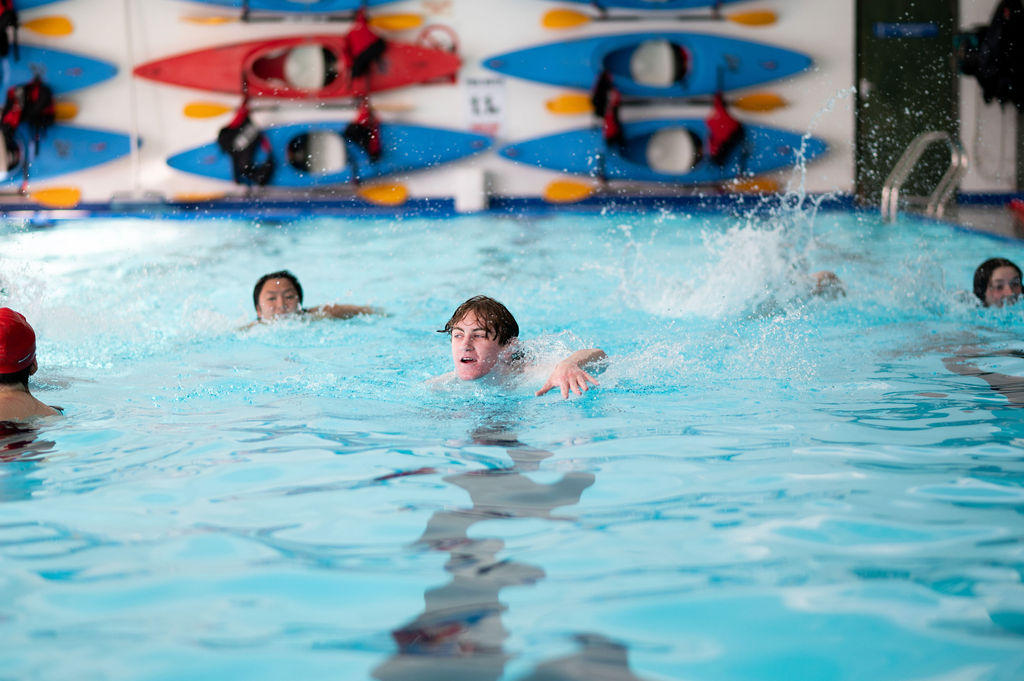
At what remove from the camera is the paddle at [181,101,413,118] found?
1041 centimetres

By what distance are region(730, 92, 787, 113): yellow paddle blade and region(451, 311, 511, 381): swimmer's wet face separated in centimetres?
737

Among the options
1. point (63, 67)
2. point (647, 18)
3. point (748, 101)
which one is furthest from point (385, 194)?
point (748, 101)

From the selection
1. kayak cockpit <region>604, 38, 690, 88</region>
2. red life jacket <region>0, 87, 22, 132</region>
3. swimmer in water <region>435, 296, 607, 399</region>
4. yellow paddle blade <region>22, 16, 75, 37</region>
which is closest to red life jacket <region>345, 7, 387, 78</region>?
kayak cockpit <region>604, 38, 690, 88</region>

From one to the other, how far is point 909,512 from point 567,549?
0.79m

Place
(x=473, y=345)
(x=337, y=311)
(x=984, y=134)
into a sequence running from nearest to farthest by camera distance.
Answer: (x=473, y=345), (x=337, y=311), (x=984, y=134)

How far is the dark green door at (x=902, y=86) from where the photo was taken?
983 centimetres

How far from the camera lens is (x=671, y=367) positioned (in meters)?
3.87

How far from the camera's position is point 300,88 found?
10430mm

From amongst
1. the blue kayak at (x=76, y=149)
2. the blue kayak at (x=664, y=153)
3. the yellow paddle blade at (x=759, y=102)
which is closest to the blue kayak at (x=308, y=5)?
the blue kayak at (x=76, y=149)

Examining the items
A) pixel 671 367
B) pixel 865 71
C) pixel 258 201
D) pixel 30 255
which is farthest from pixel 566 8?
pixel 671 367

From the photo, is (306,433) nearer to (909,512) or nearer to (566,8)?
(909,512)

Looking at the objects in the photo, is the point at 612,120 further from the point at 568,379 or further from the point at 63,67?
the point at 568,379

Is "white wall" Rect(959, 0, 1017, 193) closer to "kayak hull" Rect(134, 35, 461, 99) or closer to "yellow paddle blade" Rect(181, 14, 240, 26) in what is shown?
"kayak hull" Rect(134, 35, 461, 99)

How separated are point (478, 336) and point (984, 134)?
8.03 metres
